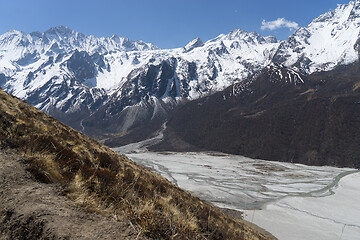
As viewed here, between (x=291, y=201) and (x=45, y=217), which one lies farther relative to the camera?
(x=291, y=201)

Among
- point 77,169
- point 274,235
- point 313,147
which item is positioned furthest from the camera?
point 313,147

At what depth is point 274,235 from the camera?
36.1m

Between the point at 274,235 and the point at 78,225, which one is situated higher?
the point at 78,225

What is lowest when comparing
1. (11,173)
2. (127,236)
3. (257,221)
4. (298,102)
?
(257,221)

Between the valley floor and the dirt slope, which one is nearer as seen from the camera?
the dirt slope

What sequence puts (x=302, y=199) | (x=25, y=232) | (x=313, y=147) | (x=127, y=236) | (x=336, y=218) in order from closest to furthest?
(x=25, y=232)
(x=127, y=236)
(x=336, y=218)
(x=302, y=199)
(x=313, y=147)

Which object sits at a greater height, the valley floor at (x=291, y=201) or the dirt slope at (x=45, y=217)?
the dirt slope at (x=45, y=217)

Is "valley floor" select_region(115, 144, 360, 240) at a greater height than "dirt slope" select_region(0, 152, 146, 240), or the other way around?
"dirt slope" select_region(0, 152, 146, 240)

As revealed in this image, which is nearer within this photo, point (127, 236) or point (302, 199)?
point (127, 236)

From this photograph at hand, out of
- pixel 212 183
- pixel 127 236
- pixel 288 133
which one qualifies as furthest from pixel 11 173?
pixel 288 133

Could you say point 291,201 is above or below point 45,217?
below

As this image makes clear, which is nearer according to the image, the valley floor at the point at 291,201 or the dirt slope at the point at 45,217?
the dirt slope at the point at 45,217

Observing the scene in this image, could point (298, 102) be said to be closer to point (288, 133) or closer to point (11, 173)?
point (288, 133)

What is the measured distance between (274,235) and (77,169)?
121 ft
